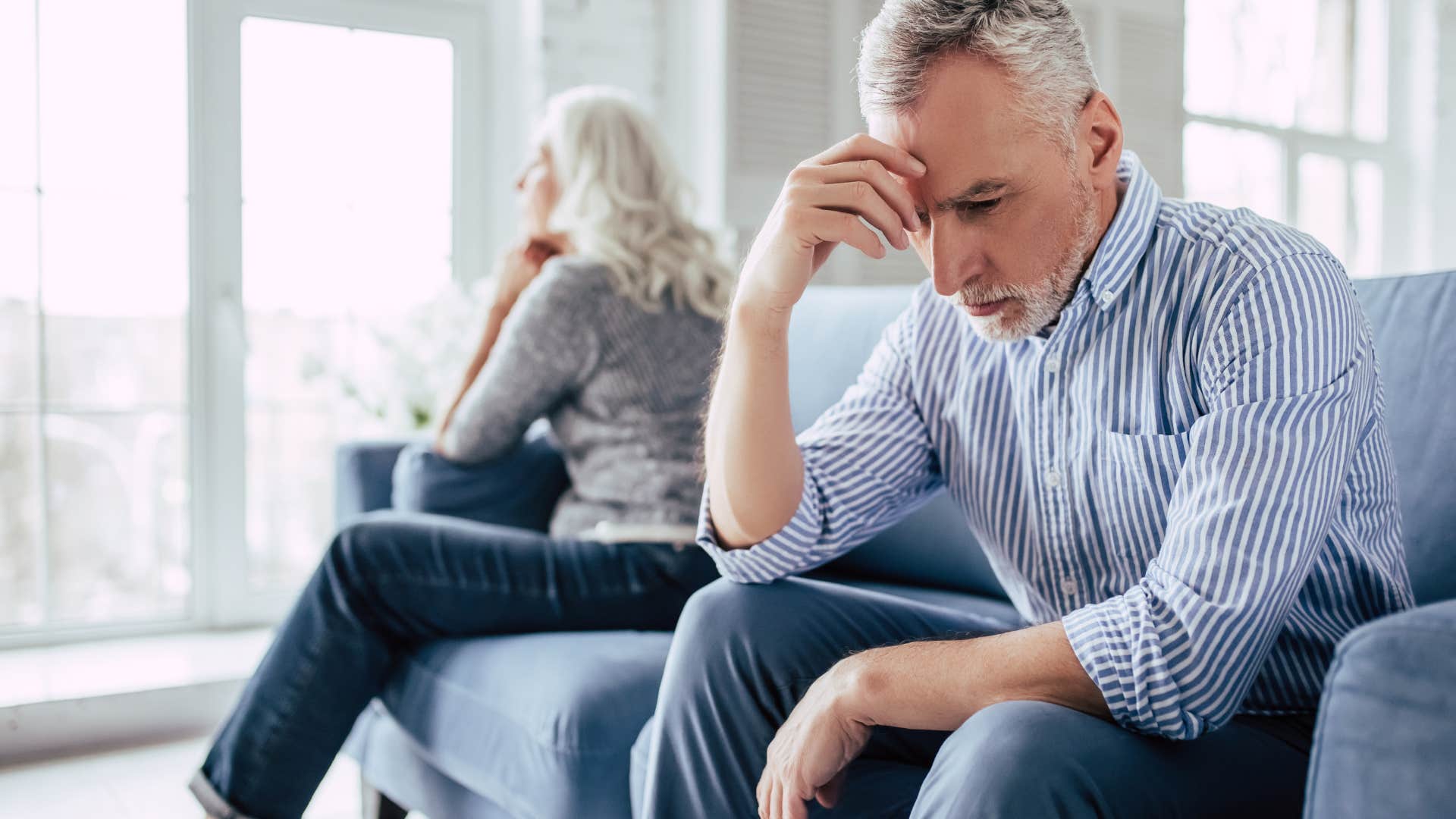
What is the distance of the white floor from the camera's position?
215 cm

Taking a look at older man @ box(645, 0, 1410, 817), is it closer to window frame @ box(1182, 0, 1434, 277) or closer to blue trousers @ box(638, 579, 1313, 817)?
blue trousers @ box(638, 579, 1313, 817)

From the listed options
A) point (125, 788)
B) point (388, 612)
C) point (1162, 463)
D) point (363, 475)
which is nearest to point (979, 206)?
point (1162, 463)

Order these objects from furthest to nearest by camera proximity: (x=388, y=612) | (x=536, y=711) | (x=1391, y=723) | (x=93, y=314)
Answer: (x=93, y=314)
(x=388, y=612)
(x=536, y=711)
(x=1391, y=723)

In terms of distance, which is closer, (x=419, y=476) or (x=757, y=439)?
(x=757, y=439)

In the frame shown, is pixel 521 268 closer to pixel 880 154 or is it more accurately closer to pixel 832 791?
pixel 880 154

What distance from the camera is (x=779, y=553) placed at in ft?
3.82

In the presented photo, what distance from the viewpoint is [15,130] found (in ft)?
9.25

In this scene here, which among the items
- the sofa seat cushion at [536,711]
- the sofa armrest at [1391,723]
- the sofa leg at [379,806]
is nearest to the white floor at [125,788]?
the sofa leg at [379,806]

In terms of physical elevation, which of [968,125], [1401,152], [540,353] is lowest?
[540,353]

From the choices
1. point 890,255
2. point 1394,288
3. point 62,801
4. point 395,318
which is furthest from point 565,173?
point 890,255

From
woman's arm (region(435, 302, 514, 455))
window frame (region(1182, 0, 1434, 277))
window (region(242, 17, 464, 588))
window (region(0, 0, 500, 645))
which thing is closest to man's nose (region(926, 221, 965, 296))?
woman's arm (region(435, 302, 514, 455))

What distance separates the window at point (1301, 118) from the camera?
4.54m

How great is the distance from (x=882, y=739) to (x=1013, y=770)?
0.30 m

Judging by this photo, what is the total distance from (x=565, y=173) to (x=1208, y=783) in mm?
1523
